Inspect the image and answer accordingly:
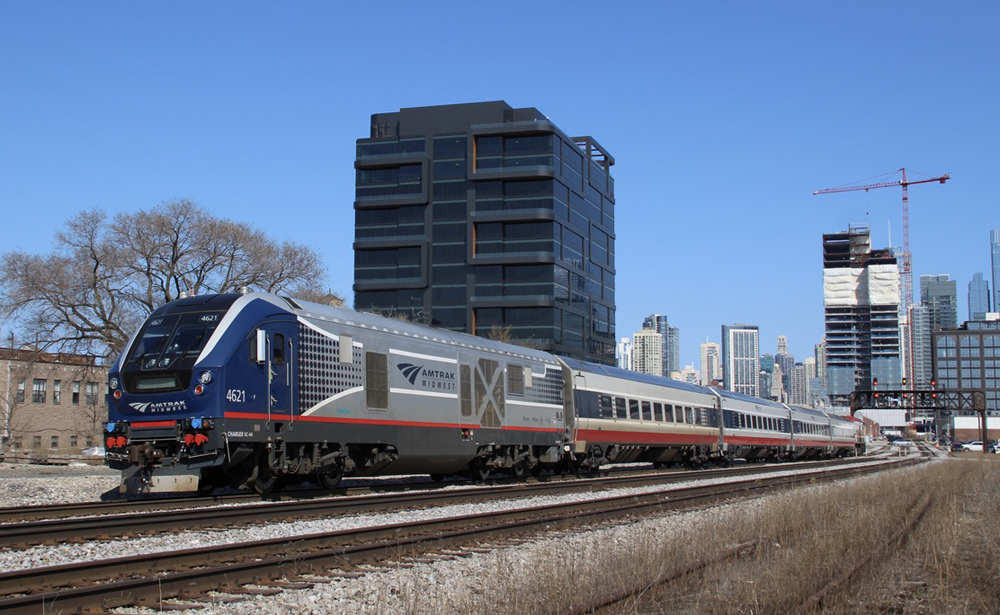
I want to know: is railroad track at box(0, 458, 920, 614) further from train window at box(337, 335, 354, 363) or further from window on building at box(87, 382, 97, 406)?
window on building at box(87, 382, 97, 406)

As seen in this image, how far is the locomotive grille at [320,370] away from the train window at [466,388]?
4502 millimetres

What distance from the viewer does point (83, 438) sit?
69812 millimetres

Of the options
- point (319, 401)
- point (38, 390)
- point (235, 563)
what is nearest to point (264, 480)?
point (319, 401)

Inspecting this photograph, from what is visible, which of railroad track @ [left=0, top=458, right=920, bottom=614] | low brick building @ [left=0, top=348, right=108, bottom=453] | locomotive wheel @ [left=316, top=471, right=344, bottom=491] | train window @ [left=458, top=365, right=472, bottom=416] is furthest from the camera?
low brick building @ [left=0, top=348, right=108, bottom=453]

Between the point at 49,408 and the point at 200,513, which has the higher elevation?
the point at 49,408

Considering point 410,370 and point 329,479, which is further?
point 410,370

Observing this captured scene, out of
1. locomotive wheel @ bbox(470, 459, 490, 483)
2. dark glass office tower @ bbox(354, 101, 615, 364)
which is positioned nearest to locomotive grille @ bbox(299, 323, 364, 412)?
locomotive wheel @ bbox(470, 459, 490, 483)

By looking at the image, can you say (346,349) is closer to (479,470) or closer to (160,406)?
A: (160,406)

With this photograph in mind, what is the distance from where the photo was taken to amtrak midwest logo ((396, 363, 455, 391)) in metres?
21.7

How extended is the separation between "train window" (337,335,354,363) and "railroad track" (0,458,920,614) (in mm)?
5362

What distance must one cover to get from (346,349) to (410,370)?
2274 millimetres

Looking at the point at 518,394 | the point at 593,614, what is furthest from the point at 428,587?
the point at 518,394


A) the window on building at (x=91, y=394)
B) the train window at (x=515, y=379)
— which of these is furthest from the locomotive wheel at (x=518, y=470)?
the window on building at (x=91, y=394)

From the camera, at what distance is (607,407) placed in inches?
1284
